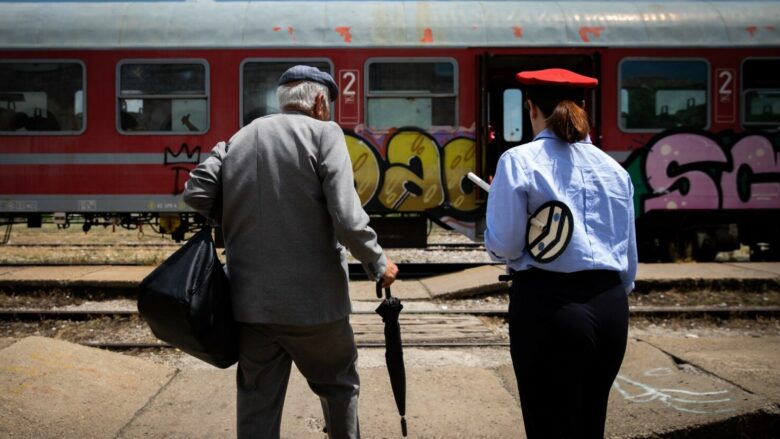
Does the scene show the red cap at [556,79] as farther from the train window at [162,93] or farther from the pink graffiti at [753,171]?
the pink graffiti at [753,171]

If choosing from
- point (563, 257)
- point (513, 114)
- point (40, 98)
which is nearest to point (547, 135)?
point (563, 257)

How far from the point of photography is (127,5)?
991 centimetres

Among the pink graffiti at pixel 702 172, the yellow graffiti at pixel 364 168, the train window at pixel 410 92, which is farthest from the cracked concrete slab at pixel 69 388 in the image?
the pink graffiti at pixel 702 172

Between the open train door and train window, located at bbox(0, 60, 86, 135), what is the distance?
18.2 feet

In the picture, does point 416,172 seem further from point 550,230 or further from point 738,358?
point 550,230

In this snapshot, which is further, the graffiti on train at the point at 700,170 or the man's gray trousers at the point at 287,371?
the graffiti on train at the point at 700,170

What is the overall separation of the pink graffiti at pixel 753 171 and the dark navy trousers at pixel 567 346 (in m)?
8.44

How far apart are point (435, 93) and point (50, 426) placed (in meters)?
6.80

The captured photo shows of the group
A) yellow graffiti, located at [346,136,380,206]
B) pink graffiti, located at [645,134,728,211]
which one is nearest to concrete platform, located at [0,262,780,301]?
pink graffiti, located at [645,134,728,211]

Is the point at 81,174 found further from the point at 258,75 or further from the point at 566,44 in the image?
the point at 566,44

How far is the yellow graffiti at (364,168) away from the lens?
31.1ft

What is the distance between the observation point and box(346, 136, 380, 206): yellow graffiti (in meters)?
9.49

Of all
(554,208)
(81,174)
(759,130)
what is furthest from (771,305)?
(81,174)

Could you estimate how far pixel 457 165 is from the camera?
9523 millimetres
